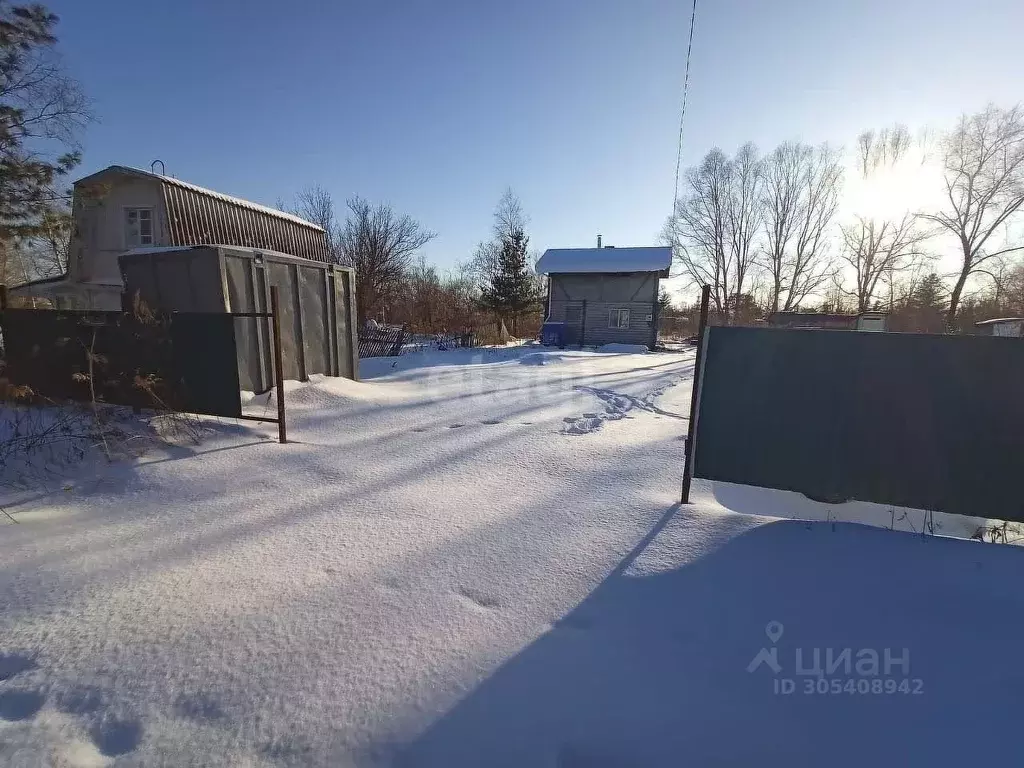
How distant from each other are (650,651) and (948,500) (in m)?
2.36

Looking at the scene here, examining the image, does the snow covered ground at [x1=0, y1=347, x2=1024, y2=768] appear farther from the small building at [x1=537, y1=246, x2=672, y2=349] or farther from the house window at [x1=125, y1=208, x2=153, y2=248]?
the small building at [x1=537, y1=246, x2=672, y2=349]

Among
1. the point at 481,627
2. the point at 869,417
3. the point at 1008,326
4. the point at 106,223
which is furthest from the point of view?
the point at 106,223

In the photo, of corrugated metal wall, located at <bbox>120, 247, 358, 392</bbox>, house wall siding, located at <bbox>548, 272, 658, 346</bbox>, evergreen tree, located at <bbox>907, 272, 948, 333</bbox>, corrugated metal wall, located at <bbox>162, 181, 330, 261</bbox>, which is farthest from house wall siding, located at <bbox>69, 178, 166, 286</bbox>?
evergreen tree, located at <bbox>907, 272, 948, 333</bbox>

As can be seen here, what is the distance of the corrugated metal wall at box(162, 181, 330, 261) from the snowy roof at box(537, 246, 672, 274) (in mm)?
13391

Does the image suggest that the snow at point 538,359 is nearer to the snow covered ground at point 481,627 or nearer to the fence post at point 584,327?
the fence post at point 584,327

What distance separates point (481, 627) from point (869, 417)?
279cm

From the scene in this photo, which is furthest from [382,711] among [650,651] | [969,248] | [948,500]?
[969,248]

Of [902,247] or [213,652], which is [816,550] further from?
[902,247]

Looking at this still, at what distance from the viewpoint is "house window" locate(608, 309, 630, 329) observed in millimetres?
22594

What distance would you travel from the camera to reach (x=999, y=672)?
1717 millimetres

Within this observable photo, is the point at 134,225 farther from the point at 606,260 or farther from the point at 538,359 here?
the point at 606,260

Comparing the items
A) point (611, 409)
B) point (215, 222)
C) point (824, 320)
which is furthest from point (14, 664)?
point (824, 320)

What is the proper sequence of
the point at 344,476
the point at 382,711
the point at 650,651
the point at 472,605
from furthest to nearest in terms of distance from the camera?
the point at 344,476 < the point at 472,605 < the point at 650,651 < the point at 382,711

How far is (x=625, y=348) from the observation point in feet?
68.2
